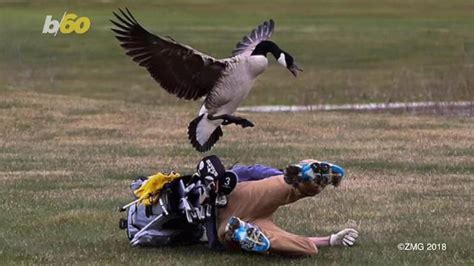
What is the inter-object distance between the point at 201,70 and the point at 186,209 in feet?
2.60

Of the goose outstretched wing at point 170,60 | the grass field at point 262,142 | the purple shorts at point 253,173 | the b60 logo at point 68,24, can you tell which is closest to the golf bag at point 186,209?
the grass field at point 262,142

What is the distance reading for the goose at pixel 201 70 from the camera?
6.45 m

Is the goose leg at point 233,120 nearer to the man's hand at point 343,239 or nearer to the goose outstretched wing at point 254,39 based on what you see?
the goose outstretched wing at point 254,39

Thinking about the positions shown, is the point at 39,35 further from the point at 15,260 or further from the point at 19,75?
the point at 15,260

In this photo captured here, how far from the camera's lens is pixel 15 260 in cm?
657

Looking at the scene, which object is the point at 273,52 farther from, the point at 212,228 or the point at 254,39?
the point at 212,228

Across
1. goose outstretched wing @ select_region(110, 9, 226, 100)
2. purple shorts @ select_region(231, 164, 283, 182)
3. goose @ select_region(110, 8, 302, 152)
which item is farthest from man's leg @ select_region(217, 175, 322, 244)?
goose outstretched wing @ select_region(110, 9, 226, 100)

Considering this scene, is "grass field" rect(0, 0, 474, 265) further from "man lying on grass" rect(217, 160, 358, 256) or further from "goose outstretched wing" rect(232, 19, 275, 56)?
"goose outstretched wing" rect(232, 19, 275, 56)

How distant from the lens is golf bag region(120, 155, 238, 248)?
659cm

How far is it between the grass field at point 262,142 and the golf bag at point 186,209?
107 mm

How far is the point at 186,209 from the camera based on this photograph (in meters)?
6.59

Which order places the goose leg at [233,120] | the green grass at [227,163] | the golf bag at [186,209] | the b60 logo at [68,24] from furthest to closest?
the b60 logo at [68,24] → the green grass at [227,163] → the golf bag at [186,209] → the goose leg at [233,120]

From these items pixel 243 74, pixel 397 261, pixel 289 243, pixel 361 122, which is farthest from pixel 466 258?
pixel 361 122

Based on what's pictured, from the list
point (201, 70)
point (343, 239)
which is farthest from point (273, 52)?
point (343, 239)
